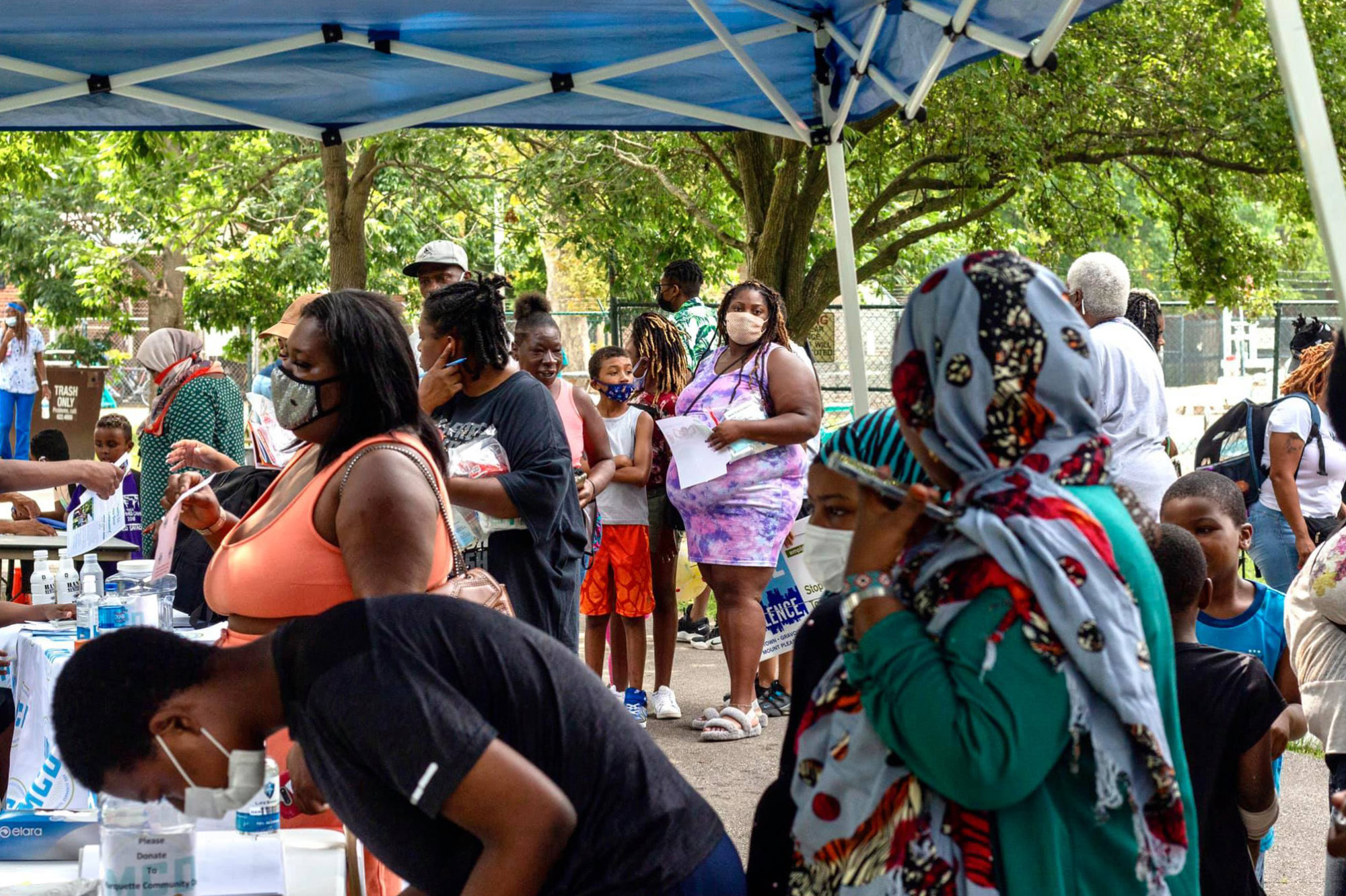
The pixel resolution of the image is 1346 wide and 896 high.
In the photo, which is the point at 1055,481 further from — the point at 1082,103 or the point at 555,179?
the point at 555,179

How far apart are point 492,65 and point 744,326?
164cm

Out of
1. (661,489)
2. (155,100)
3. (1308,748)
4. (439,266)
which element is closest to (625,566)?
(661,489)

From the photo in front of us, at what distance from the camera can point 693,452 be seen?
5887 mm

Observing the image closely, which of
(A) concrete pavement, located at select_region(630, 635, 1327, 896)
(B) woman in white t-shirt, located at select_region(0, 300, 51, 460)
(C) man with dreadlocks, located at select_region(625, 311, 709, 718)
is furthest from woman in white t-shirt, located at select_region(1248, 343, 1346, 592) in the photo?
(B) woman in white t-shirt, located at select_region(0, 300, 51, 460)

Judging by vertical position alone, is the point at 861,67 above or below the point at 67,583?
above

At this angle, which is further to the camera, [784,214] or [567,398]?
[784,214]

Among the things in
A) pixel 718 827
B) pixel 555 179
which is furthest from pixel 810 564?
pixel 555 179

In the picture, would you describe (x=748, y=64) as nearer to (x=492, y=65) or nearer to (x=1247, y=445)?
(x=492, y=65)

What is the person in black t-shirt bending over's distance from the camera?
1782 millimetres

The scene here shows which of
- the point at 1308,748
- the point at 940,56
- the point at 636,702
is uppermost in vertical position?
the point at 940,56

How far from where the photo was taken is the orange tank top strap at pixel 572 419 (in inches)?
235

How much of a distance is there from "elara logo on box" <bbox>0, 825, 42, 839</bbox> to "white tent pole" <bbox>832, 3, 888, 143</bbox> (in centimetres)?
394

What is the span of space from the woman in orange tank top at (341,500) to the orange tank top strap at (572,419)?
2799mm

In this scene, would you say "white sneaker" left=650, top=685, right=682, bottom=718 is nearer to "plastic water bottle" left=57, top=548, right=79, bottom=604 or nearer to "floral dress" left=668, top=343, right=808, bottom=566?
"floral dress" left=668, top=343, right=808, bottom=566
